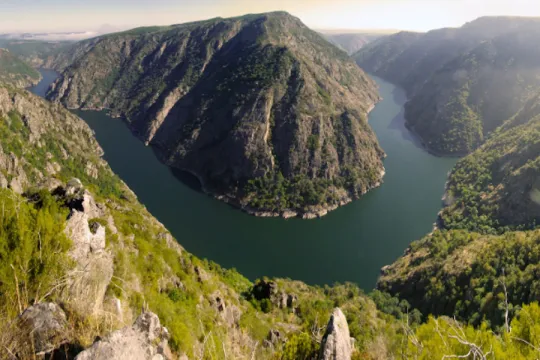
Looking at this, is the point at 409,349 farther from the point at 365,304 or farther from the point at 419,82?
the point at 419,82

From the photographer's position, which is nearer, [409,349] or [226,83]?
[409,349]

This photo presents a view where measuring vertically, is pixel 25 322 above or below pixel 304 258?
above

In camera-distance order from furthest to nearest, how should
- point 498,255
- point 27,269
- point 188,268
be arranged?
point 498,255 < point 188,268 < point 27,269

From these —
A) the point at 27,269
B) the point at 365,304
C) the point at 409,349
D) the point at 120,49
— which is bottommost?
the point at 365,304

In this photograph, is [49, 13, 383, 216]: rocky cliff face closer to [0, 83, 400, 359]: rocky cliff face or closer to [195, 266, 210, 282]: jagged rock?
[0, 83, 400, 359]: rocky cliff face

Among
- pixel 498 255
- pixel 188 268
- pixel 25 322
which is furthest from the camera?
pixel 498 255

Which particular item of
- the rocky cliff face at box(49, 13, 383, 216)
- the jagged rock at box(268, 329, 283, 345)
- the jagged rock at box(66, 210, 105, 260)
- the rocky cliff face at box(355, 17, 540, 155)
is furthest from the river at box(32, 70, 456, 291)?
the jagged rock at box(66, 210, 105, 260)

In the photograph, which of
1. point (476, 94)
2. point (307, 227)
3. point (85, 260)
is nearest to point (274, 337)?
point (85, 260)

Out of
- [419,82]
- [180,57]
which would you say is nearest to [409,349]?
[180,57]
